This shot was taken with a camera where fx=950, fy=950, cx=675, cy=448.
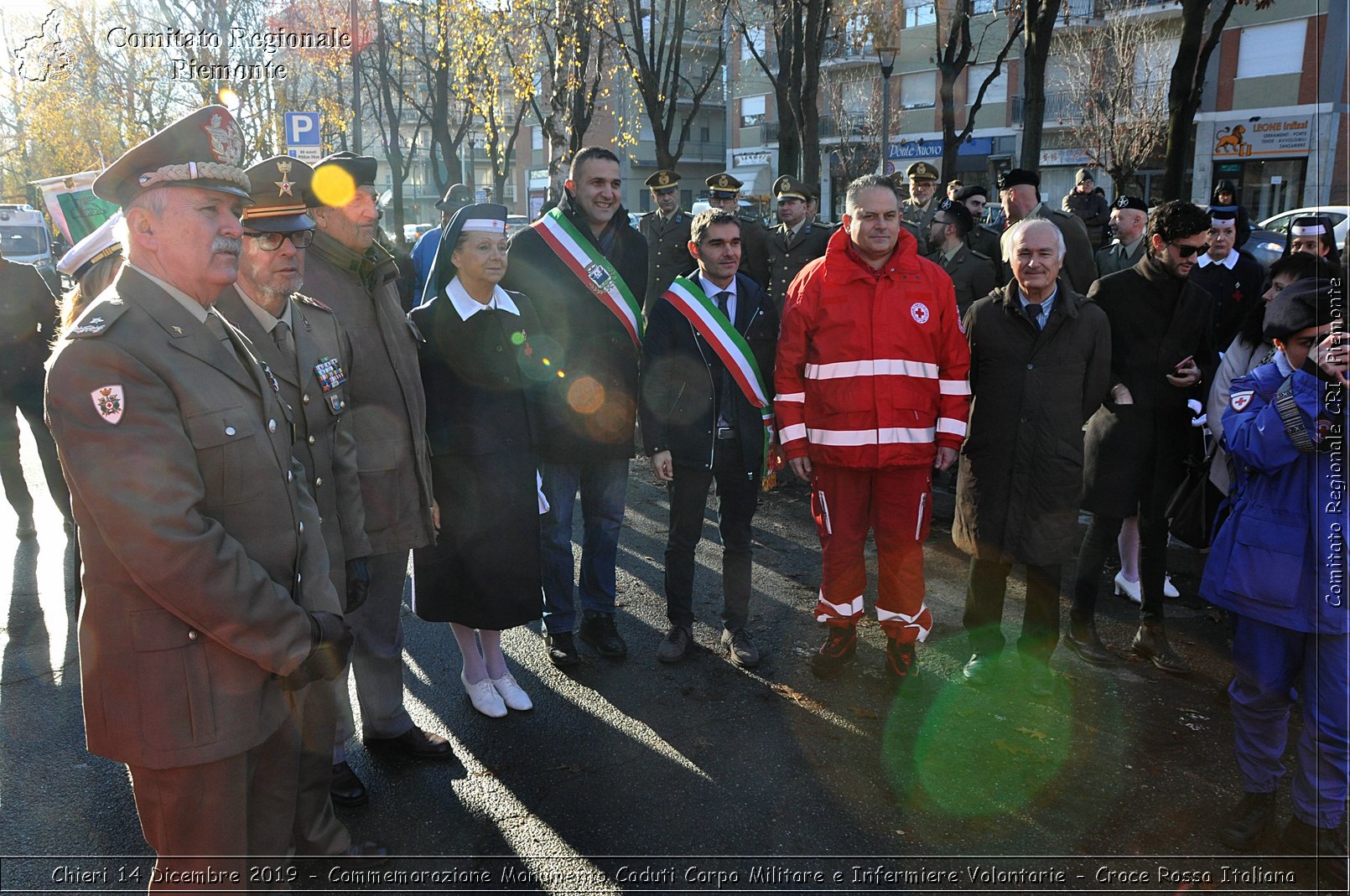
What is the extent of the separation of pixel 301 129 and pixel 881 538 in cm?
1099

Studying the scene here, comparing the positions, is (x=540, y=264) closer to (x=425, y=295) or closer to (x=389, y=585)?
(x=425, y=295)

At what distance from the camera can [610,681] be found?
4.53m

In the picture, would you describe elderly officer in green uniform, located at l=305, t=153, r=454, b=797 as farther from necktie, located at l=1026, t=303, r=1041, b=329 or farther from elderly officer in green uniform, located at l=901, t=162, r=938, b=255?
elderly officer in green uniform, located at l=901, t=162, r=938, b=255

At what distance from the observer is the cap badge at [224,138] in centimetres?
231

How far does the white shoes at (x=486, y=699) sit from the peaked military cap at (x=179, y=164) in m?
2.55

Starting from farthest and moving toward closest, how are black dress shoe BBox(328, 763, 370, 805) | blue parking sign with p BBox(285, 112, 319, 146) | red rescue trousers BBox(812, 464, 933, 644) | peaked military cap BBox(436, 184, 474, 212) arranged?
1. blue parking sign with p BBox(285, 112, 319, 146)
2. peaked military cap BBox(436, 184, 474, 212)
3. red rescue trousers BBox(812, 464, 933, 644)
4. black dress shoe BBox(328, 763, 370, 805)

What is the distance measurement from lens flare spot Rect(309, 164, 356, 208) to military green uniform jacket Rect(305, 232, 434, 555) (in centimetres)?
14

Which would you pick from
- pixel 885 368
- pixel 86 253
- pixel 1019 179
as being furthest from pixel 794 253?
pixel 86 253

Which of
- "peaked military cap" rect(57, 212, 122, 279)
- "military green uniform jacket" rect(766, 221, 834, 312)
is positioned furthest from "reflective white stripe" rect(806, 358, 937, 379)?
"military green uniform jacket" rect(766, 221, 834, 312)

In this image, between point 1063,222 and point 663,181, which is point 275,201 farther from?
point 663,181

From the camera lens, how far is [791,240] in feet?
29.4

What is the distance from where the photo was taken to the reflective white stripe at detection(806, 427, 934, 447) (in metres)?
4.25

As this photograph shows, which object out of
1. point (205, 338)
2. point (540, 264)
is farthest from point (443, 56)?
point (205, 338)

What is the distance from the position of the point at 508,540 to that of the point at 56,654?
254 centimetres
